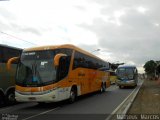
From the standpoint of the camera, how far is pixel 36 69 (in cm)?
1691

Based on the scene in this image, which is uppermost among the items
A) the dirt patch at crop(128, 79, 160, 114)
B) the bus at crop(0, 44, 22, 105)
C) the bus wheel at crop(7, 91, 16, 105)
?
the bus at crop(0, 44, 22, 105)

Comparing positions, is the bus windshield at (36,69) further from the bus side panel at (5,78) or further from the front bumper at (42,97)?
the bus side panel at (5,78)

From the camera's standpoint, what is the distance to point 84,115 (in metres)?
13.6

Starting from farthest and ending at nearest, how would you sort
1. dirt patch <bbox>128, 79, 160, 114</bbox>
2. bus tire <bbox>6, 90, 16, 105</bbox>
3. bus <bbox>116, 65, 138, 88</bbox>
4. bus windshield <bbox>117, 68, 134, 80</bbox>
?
bus windshield <bbox>117, 68, 134, 80</bbox> < bus <bbox>116, 65, 138, 88</bbox> < bus tire <bbox>6, 90, 16, 105</bbox> < dirt patch <bbox>128, 79, 160, 114</bbox>

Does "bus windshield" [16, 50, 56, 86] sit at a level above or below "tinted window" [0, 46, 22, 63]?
below

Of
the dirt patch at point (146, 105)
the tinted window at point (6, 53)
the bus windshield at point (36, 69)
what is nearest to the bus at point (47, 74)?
the bus windshield at point (36, 69)

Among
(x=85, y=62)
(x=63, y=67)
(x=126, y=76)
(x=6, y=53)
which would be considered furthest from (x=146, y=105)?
(x=126, y=76)

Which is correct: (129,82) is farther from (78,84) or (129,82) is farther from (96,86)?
(78,84)

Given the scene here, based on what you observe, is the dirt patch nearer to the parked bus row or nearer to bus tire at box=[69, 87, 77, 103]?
bus tire at box=[69, 87, 77, 103]

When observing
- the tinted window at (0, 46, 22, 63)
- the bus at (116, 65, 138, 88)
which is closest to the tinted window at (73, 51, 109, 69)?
the tinted window at (0, 46, 22, 63)

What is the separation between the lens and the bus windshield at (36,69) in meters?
16.6

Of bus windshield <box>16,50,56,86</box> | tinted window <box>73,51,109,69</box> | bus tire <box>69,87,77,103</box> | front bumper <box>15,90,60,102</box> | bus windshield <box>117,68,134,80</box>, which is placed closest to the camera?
front bumper <box>15,90,60,102</box>

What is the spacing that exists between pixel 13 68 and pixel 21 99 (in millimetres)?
3440

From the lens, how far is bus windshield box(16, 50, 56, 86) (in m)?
16.6
